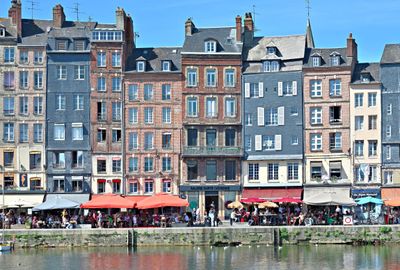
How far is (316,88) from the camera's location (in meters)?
78.4

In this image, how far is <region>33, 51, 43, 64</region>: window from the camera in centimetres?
7869

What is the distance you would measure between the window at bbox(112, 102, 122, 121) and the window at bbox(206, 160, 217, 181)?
781cm

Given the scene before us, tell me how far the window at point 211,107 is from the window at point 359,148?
1113 cm

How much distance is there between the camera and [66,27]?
81000mm

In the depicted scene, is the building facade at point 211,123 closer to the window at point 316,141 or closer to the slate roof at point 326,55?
the slate roof at point 326,55

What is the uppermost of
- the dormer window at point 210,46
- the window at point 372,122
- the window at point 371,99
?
the dormer window at point 210,46

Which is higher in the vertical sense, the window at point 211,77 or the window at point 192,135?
the window at point 211,77

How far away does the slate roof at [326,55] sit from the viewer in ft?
257

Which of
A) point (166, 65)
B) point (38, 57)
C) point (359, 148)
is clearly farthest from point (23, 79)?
point (359, 148)

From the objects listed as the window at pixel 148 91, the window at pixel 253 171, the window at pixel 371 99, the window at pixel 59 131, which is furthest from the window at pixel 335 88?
the window at pixel 59 131

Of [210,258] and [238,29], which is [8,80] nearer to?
[238,29]

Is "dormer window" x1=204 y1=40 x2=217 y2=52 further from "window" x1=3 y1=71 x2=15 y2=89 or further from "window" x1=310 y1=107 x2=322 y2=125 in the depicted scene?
"window" x1=3 y1=71 x2=15 y2=89

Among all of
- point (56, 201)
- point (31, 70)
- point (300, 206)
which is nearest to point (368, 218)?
point (300, 206)

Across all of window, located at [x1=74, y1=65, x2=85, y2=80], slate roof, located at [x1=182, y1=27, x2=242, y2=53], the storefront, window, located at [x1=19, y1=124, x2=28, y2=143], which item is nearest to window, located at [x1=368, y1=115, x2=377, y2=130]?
the storefront
